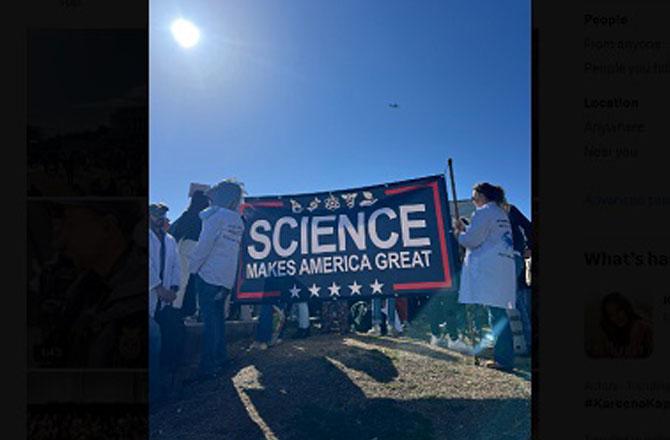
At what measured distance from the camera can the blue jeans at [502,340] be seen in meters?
2.78

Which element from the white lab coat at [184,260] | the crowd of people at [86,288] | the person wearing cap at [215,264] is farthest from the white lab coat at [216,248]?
the crowd of people at [86,288]

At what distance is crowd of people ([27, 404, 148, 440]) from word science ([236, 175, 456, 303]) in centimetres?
189

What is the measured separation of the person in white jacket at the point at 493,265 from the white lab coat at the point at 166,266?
2195mm

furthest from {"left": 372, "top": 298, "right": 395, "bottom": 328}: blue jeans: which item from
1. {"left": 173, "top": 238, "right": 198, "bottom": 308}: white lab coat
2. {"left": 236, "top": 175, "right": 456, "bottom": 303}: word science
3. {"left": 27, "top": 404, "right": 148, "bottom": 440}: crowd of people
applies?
{"left": 27, "top": 404, "right": 148, "bottom": 440}: crowd of people

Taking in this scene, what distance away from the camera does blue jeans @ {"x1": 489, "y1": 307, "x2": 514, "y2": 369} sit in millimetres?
2777

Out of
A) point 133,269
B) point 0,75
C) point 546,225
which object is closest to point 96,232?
point 133,269

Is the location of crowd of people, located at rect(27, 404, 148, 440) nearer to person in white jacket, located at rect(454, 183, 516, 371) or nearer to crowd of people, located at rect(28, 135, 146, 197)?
crowd of people, located at rect(28, 135, 146, 197)

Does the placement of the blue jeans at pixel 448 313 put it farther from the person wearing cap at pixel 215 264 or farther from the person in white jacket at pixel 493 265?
the person wearing cap at pixel 215 264

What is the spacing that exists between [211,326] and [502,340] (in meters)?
2.29

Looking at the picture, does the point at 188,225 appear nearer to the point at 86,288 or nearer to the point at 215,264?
the point at 215,264

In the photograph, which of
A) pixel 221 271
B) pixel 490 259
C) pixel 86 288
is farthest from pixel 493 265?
pixel 86 288

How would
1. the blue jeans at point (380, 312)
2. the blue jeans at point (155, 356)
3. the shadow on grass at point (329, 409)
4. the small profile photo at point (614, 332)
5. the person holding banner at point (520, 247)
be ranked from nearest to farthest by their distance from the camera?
the small profile photo at point (614, 332)
the shadow on grass at point (329, 409)
the blue jeans at point (155, 356)
the person holding banner at point (520, 247)
the blue jeans at point (380, 312)

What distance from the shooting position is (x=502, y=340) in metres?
2.85

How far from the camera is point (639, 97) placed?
→ 4.23ft
